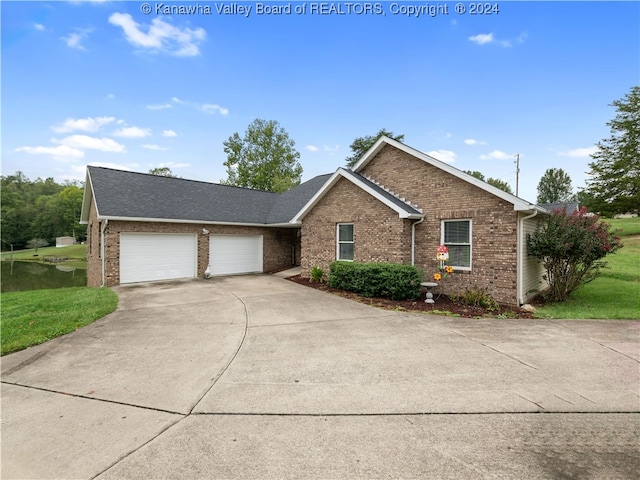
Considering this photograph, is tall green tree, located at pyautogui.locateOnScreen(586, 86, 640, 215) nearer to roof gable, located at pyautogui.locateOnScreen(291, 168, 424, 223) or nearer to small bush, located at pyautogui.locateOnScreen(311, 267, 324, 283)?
roof gable, located at pyautogui.locateOnScreen(291, 168, 424, 223)

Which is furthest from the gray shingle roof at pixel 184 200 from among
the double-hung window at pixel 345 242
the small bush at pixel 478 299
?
the small bush at pixel 478 299

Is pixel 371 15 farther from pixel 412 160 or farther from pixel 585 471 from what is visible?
pixel 585 471

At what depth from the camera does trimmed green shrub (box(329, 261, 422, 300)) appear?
9.27m

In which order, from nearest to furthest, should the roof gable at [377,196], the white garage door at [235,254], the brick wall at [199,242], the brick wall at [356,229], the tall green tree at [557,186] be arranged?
the roof gable at [377,196]
the brick wall at [356,229]
the brick wall at [199,242]
the white garage door at [235,254]
the tall green tree at [557,186]

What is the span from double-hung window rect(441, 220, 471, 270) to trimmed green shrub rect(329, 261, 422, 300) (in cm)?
139

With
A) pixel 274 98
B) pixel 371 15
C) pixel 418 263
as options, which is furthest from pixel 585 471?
pixel 274 98

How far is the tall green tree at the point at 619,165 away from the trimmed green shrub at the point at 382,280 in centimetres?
2717

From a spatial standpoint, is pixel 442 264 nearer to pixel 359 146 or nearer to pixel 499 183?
pixel 359 146

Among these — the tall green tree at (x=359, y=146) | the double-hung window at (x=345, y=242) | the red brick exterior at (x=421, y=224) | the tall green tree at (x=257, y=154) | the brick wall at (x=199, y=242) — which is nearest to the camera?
the red brick exterior at (x=421, y=224)

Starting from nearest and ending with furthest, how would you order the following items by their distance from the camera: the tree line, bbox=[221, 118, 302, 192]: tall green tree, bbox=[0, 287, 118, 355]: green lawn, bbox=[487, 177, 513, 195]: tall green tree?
bbox=[0, 287, 118, 355]: green lawn
bbox=[221, 118, 302, 192]: tall green tree
bbox=[487, 177, 513, 195]: tall green tree
the tree line

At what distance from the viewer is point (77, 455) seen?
263 cm

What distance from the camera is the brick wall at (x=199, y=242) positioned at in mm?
12188

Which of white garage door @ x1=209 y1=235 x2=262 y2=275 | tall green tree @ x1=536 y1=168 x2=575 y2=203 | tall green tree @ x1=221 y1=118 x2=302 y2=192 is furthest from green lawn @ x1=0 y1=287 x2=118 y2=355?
tall green tree @ x1=536 y1=168 x2=575 y2=203

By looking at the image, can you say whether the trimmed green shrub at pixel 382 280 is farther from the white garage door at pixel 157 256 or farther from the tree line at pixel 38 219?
the tree line at pixel 38 219
